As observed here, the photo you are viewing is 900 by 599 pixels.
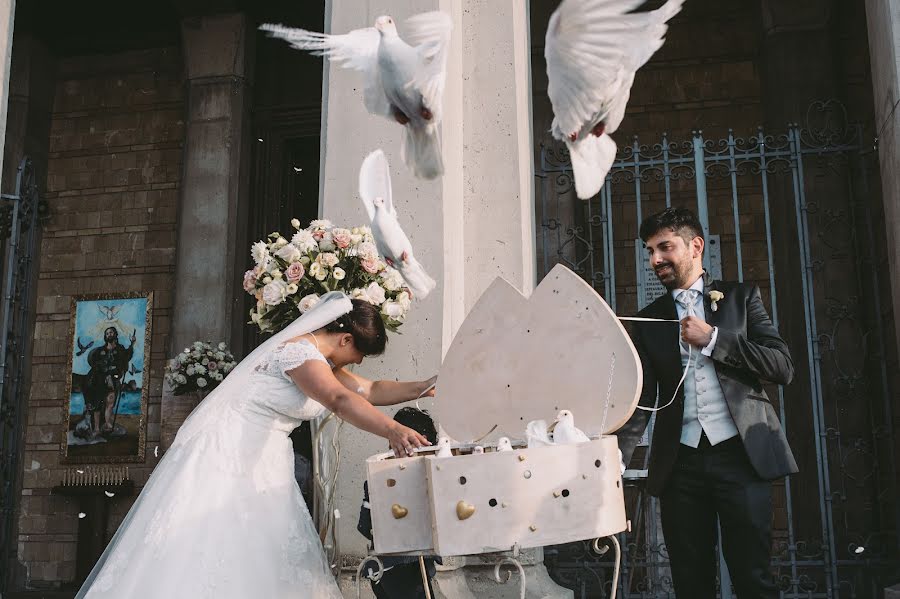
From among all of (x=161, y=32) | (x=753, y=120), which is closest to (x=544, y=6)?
(x=753, y=120)

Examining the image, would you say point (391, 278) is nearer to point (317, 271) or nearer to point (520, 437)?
point (317, 271)

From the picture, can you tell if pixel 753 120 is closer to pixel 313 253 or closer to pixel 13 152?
pixel 313 253

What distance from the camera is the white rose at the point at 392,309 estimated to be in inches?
162

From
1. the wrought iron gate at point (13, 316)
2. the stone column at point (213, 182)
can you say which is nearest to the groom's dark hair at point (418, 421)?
the wrought iron gate at point (13, 316)

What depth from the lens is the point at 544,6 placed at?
29.8ft

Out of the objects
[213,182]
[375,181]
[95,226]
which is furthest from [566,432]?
[95,226]

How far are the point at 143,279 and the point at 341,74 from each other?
5.52m

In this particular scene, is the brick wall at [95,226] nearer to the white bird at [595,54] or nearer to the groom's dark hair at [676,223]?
the groom's dark hair at [676,223]

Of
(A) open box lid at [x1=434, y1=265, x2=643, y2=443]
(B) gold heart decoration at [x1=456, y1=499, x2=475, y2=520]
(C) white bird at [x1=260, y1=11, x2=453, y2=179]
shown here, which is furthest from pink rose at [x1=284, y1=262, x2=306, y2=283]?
(B) gold heart decoration at [x1=456, y1=499, x2=475, y2=520]

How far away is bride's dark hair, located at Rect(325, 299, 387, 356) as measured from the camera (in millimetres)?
3695

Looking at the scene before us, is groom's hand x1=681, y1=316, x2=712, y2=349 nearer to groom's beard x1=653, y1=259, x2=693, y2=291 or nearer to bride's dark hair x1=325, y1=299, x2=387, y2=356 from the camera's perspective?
groom's beard x1=653, y1=259, x2=693, y2=291

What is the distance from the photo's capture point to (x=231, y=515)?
135 inches

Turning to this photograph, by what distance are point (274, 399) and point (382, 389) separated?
0.49 m

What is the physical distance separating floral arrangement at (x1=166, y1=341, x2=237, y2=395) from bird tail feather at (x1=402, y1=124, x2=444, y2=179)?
3.86 m
